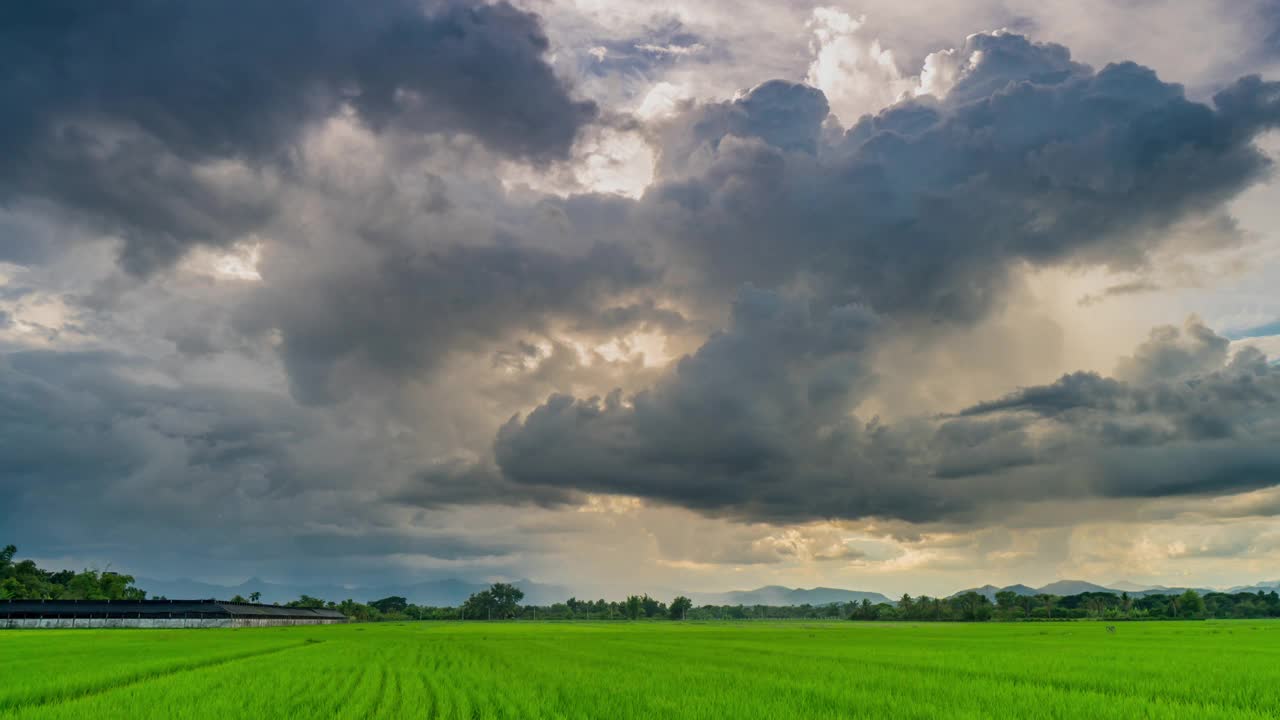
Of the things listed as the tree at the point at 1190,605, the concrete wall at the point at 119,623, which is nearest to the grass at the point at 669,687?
the concrete wall at the point at 119,623

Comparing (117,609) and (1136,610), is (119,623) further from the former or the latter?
(1136,610)

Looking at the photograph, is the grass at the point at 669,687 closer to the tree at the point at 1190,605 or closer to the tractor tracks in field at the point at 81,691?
the tractor tracks in field at the point at 81,691

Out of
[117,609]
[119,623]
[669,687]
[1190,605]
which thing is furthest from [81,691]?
[1190,605]

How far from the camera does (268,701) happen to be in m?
22.8

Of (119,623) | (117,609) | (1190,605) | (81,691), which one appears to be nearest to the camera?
(81,691)

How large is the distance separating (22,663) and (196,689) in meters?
21.6

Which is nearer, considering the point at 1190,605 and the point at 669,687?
the point at 669,687

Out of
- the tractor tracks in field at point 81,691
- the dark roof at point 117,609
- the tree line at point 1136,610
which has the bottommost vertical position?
the tree line at point 1136,610

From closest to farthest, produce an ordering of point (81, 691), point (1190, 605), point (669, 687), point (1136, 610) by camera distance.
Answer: point (669, 687) < point (81, 691) < point (1190, 605) < point (1136, 610)

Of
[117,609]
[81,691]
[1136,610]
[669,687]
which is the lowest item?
[1136,610]

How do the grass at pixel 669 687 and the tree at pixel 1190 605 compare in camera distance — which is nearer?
the grass at pixel 669 687

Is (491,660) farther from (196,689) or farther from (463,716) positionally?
(463,716)

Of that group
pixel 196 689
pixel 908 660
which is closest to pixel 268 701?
pixel 196 689

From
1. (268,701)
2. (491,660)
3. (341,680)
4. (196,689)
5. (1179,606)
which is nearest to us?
(268,701)
